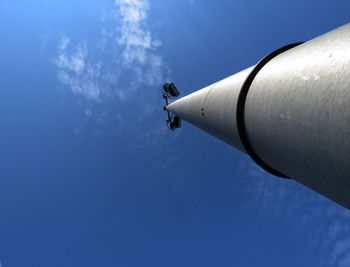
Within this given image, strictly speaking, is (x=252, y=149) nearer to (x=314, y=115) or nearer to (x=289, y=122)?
(x=289, y=122)

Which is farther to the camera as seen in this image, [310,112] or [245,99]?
[245,99]

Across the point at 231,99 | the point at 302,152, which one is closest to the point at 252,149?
the point at 231,99

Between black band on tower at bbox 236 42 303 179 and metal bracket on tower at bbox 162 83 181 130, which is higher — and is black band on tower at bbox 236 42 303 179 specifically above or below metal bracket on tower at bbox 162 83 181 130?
below

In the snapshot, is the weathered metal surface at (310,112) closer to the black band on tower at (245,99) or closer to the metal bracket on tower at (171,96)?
the black band on tower at (245,99)

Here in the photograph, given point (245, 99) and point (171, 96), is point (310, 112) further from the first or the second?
point (171, 96)

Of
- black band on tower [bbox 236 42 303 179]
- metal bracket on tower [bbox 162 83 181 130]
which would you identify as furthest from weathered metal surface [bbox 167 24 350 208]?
metal bracket on tower [bbox 162 83 181 130]

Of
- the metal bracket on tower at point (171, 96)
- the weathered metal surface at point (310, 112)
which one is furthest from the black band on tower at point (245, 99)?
the metal bracket on tower at point (171, 96)

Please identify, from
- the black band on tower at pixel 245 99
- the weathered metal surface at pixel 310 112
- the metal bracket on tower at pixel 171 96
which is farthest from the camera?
the metal bracket on tower at pixel 171 96

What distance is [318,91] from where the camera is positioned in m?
2.48

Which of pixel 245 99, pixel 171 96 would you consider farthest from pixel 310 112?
pixel 171 96

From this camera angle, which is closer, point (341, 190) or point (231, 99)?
point (341, 190)

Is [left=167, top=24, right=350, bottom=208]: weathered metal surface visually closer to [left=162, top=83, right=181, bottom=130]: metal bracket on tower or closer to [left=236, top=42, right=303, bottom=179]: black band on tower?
[left=236, top=42, right=303, bottom=179]: black band on tower

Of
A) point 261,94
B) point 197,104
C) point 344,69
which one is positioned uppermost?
point 197,104

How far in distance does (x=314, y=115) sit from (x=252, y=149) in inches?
89.7
